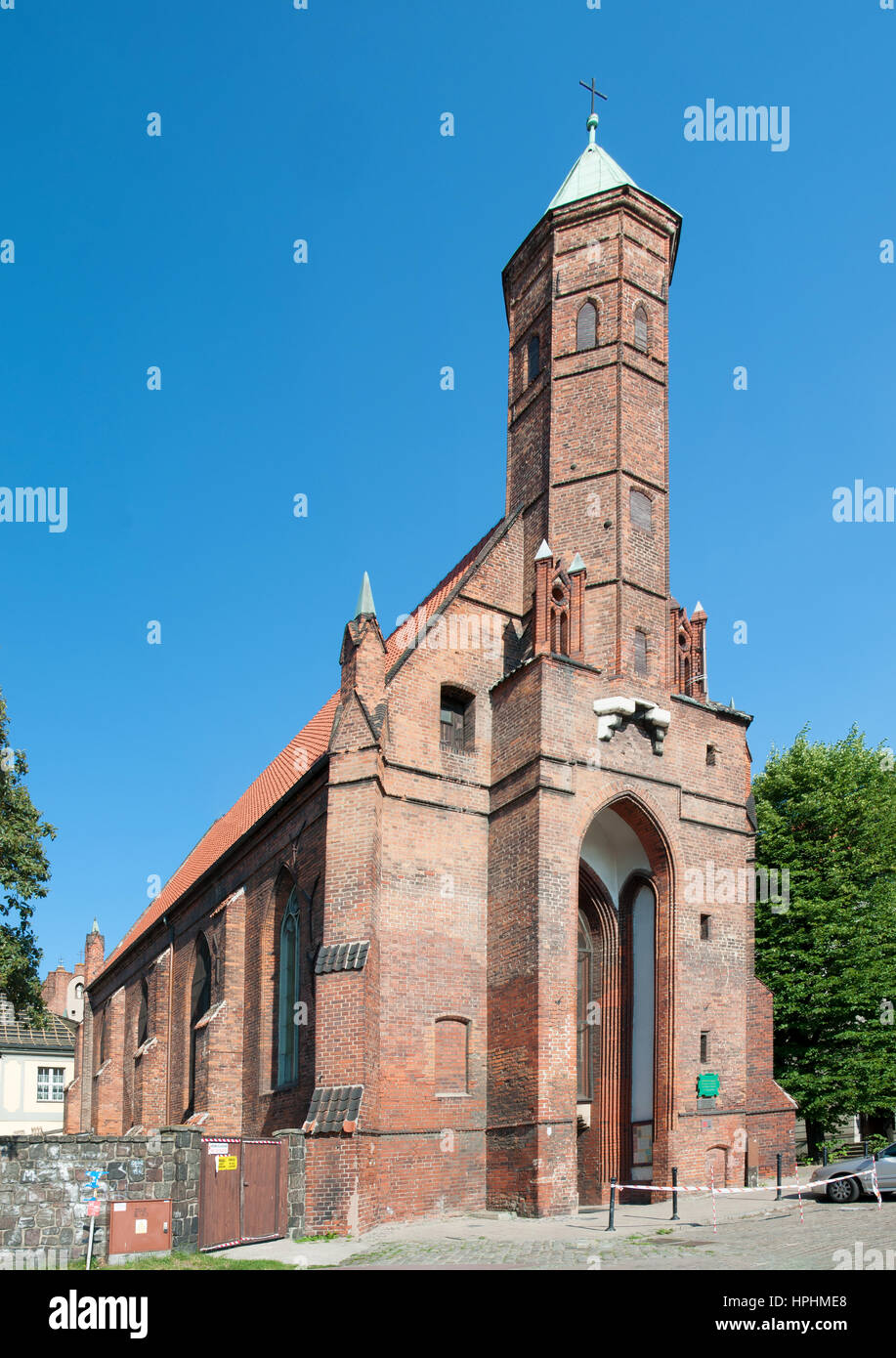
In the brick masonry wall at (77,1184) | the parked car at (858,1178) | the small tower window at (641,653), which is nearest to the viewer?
the brick masonry wall at (77,1184)

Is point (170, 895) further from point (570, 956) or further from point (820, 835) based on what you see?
point (570, 956)

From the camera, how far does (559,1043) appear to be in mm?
21422

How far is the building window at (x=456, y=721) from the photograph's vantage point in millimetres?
24328

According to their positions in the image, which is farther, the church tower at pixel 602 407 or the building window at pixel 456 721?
the church tower at pixel 602 407

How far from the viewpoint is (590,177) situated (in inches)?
1126

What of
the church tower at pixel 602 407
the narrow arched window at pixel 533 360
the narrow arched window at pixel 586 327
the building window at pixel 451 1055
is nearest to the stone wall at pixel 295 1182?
the building window at pixel 451 1055

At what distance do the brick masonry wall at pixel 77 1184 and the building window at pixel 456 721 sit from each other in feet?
30.5

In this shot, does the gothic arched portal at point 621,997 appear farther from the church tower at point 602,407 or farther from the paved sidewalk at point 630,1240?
the church tower at point 602,407

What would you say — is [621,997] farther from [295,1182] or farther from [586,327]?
[586,327]

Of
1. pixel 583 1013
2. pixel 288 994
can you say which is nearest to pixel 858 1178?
pixel 583 1013

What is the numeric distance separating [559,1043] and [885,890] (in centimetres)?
1433

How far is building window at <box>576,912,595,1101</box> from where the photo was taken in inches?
958

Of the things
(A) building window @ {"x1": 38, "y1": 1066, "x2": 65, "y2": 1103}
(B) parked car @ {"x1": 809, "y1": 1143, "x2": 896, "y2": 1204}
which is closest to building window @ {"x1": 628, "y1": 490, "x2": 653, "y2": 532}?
(B) parked car @ {"x1": 809, "y1": 1143, "x2": 896, "y2": 1204}
